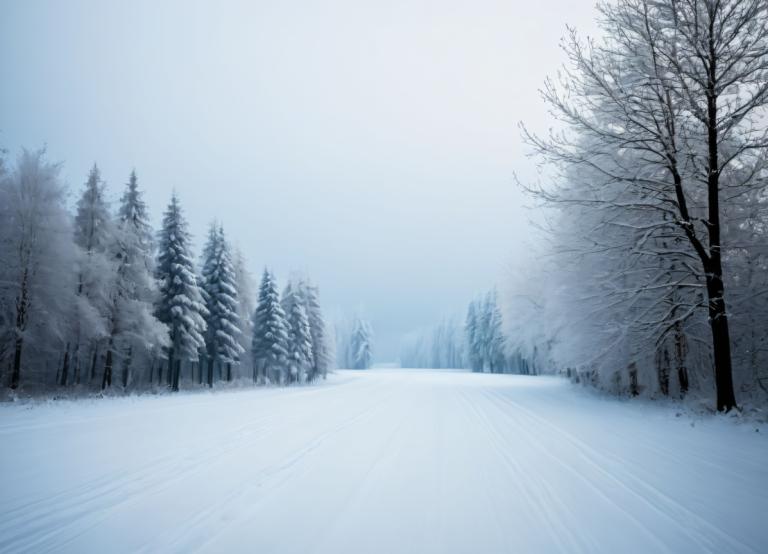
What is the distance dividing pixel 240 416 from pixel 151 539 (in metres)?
9.01

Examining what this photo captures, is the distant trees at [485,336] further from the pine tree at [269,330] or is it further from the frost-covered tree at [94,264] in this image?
the frost-covered tree at [94,264]

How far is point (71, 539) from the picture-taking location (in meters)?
3.79

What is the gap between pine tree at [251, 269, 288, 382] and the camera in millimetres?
36688

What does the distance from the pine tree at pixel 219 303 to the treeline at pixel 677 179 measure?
2592cm

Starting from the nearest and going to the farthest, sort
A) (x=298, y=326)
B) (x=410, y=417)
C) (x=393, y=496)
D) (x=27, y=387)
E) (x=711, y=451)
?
(x=393, y=496)
(x=711, y=451)
(x=410, y=417)
(x=27, y=387)
(x=298, y=326)

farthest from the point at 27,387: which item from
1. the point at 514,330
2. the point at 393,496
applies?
the point at 514,330

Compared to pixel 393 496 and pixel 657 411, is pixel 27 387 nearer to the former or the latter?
pixel 393 496

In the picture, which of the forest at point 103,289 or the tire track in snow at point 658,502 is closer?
Result: the tire track in snow at point 658,502

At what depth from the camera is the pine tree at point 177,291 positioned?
25984 millimetres

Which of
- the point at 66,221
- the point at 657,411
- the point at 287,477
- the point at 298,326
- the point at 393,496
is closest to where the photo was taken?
the point at 393,496

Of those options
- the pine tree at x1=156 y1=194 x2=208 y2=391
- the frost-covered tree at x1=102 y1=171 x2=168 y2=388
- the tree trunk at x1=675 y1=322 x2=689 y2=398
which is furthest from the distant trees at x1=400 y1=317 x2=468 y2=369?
the tree trunk at x1=675 y1=322 x2=689 y2=398

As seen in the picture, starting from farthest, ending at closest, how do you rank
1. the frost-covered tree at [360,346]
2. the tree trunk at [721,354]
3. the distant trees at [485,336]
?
the frost-covered tree at [360,346]
the distant trees at [485,336]
the tree trunk at [721,354]

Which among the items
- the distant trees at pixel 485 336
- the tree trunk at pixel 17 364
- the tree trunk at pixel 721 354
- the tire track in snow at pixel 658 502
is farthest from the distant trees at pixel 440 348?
the tire track in snow at pixel 658 502

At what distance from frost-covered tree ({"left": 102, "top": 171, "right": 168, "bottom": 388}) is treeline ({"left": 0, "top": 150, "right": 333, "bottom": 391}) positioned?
2.5 inches
